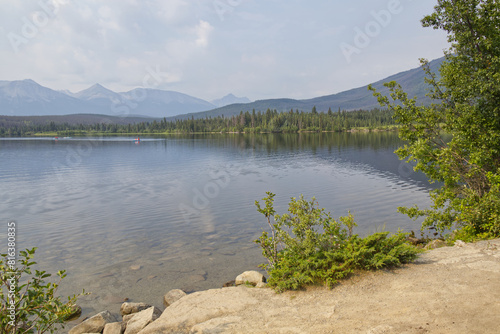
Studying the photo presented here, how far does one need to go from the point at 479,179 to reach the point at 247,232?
13.7 m

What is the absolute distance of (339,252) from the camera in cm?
1103

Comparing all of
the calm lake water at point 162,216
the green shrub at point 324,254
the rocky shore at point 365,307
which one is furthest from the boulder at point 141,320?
the green shrub at point 324,254

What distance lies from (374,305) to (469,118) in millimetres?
11482

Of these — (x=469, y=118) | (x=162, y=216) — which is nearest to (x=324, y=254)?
(x=469, y=118)

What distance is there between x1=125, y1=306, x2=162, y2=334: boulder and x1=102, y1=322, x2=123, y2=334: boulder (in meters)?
0.35

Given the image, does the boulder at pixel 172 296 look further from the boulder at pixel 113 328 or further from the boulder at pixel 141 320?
the boulder at pixel 113 328

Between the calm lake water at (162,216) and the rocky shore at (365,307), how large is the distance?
3.80m

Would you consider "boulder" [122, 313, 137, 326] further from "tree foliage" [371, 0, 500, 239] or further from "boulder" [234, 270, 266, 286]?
"tree foliage" [371, 0, 500, 239]

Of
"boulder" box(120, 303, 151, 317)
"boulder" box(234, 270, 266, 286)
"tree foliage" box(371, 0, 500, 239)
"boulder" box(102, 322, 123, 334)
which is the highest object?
"tree foliage" box(371, 0, 500, 239)

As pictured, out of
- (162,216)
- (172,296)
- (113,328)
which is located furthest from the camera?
(162,216)

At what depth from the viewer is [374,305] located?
8812 millimetres

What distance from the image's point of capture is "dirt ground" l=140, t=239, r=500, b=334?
7660mm
